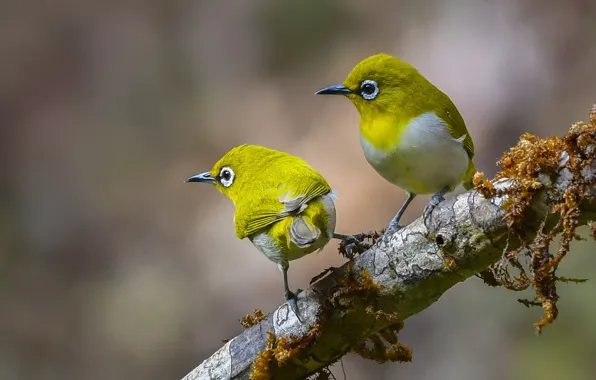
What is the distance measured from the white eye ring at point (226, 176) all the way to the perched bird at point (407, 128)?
54 centimetres

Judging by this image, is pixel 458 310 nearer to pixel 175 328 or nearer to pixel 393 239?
pixel 175 328

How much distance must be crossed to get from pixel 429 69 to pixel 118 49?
9.37 feet

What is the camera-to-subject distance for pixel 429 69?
547 cm

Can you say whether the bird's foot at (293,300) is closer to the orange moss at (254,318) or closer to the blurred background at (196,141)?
the orange moss at (254,318)

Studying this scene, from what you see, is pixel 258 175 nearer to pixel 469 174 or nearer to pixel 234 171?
pixel 234 171

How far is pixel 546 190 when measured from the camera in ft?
5.55

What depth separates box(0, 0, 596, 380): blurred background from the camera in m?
5.17

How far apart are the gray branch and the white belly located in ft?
1.24

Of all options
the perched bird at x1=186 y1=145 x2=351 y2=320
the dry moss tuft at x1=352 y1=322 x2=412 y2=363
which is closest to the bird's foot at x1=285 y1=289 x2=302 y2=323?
the perched bird at x1=186 y1=145 x2=351 y2=320

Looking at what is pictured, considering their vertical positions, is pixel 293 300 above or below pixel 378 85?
below

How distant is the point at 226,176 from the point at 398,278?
96cm

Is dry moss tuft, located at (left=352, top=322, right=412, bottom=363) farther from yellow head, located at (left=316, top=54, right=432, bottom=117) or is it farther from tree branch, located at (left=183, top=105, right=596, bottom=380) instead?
yellow head, located at (left=316, top=54, right=432, bottom=117)

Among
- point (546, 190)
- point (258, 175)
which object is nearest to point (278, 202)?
point (258, 175)

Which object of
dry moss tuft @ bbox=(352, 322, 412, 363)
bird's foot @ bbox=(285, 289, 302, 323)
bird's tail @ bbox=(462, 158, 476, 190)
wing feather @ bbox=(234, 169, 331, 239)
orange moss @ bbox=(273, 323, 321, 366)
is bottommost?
dry moss tuft @ bbox=(352, 322, 412, 363)
